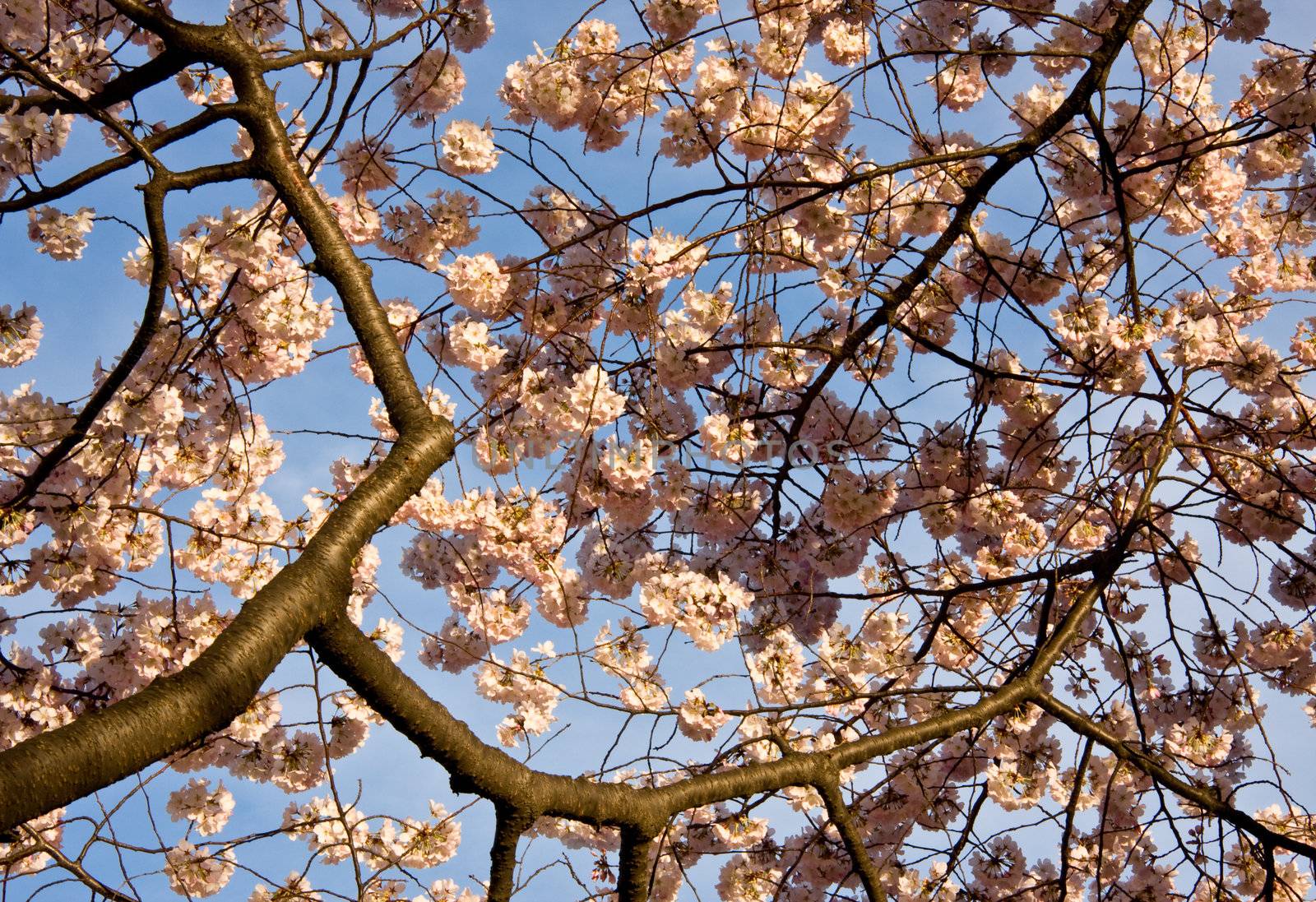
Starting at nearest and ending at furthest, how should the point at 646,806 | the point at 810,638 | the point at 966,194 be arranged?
the point at 646,806, the point at 966,194, the point at 810,638

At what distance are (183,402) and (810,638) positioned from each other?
240cm

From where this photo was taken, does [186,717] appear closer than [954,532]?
Yes

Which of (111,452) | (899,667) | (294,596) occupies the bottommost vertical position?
(294,596)

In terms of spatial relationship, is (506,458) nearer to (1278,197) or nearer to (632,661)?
(632,661)

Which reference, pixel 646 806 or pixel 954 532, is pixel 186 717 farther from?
pixel 954 532

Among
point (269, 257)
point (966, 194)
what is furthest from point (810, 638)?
point (269, 257)

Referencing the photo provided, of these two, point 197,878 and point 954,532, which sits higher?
point 954,532

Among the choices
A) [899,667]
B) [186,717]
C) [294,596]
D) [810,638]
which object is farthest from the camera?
[810,638]

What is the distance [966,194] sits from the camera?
117 inches

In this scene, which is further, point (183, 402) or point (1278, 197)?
point (1278, 197)

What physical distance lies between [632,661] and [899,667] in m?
1.07

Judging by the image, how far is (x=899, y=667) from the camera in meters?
3.71

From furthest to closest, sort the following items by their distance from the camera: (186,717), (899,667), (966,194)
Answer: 1. (899,667)
2. (966,194)
3. (186,717)

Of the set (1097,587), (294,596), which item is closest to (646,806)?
(294,596)
